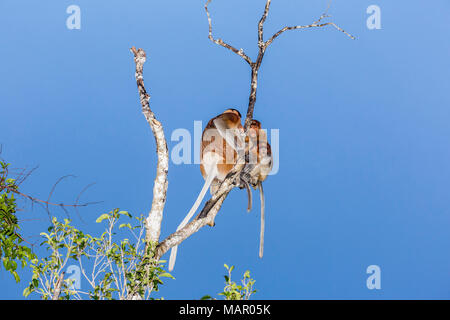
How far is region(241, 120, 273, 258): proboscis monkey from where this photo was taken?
500 cm

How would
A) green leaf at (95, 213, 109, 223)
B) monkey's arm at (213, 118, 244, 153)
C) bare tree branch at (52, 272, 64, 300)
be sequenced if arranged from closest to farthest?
1. bare tree branch at (52, 272, 64, 300)
2. green leaf at (95, 213, 109, 223)
3. monkey's arm at (213, 118, 244, 153)

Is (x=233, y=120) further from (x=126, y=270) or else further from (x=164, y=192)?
(x=126, y=270)

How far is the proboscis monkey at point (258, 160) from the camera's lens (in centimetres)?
500

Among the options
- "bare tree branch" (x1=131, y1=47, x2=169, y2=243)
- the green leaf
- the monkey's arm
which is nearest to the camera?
the green leaf

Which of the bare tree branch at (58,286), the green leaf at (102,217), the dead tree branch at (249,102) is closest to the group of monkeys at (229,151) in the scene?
the dead tree branch at (249,102)

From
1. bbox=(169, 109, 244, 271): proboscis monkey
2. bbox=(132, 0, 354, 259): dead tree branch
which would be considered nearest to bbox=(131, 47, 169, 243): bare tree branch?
bbox=(132, 0, 354, 259): dead tree branch

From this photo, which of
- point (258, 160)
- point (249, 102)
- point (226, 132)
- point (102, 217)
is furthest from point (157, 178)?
point (258, 160)

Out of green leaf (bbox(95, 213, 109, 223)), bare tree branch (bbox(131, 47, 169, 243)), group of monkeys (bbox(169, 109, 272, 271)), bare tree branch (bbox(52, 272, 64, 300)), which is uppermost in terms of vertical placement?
group of monkeys (bbox(169, 109, 272, 271))

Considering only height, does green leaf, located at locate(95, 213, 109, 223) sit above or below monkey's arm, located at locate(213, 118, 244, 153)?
below

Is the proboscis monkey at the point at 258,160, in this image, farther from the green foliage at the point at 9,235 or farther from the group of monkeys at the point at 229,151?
the green foliage at the point at 9,235

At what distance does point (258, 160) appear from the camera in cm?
521

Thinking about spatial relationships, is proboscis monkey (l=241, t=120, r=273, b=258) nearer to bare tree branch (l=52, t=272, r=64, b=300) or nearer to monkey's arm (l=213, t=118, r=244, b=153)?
monkey's arm (l=213, t=118, r=244, b=153)

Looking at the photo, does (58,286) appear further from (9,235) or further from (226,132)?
(226,132)
